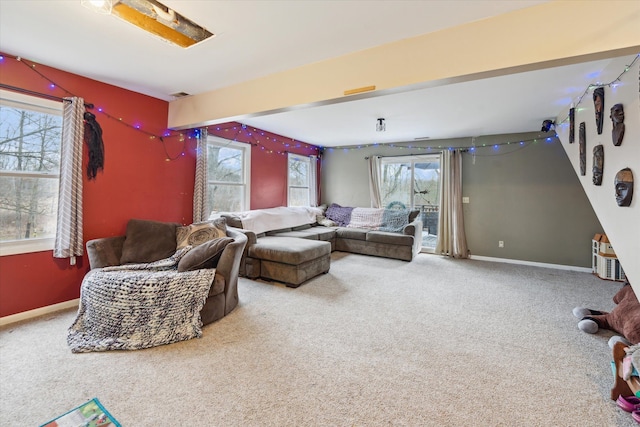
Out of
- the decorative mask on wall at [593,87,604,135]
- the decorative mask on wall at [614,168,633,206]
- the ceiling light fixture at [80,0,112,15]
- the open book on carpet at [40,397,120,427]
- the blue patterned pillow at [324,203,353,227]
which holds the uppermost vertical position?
the ceiling light fixture at [80,0,112,15]

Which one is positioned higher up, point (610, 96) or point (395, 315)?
point (610, 96)

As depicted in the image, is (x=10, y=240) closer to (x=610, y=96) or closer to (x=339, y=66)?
(x=339, y=66)

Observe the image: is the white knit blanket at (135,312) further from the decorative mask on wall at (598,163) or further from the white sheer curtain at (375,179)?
the white sheer curtain at (375,179)

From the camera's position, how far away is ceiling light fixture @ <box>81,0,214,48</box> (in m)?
1.78

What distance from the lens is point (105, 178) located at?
122 inches

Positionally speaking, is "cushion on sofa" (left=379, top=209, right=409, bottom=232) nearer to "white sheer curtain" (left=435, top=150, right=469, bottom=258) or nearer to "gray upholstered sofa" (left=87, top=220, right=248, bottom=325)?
"white sheer curtain" (left=435, top=150, right=469, bottom=258)

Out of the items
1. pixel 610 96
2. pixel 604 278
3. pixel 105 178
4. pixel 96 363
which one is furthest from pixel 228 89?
pixel 604 278

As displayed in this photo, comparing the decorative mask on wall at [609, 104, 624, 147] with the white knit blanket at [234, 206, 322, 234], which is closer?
the decorative mask on wall at [609, 104, 624, 147]

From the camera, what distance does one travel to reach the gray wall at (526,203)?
4590mm

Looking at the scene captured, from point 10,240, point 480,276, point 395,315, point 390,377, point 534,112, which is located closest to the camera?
point 390,377

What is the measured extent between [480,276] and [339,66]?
3.57 meters

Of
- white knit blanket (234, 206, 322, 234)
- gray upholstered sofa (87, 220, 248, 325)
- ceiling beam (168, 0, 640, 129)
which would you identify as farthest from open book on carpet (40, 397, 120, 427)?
white knit blanket (234, 206, 322, 234)

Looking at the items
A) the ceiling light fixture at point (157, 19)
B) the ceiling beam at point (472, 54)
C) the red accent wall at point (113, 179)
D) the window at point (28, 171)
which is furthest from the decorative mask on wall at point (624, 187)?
the window at point (28, 171)

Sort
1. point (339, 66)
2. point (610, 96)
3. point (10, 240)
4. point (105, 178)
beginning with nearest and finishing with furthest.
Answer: point (610, 96), point (339, 66), point (10, 240), point (105, 178)
